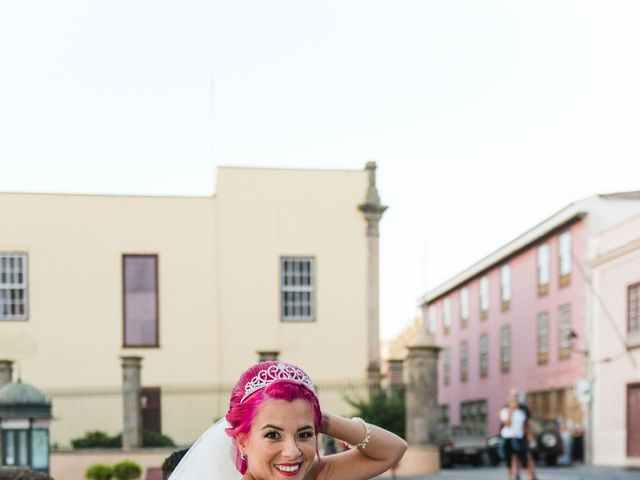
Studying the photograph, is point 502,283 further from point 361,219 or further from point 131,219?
point 131,219

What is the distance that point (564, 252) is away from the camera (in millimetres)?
29109

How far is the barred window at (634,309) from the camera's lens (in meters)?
24.0

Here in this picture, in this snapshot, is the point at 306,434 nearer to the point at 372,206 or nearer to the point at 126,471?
the point at 126,471

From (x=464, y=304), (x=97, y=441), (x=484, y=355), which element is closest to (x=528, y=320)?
(x=484, y=355)

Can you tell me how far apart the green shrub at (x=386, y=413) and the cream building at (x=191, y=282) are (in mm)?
2271

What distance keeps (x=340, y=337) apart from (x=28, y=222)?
8422 mm

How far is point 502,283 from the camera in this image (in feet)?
118

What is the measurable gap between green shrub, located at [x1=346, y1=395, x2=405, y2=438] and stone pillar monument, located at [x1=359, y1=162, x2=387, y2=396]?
3328 millimetres

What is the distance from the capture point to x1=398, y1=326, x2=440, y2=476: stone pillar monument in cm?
1838

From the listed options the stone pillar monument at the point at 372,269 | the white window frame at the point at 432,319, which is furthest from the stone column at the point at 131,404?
the white window frame at the point at 432,319

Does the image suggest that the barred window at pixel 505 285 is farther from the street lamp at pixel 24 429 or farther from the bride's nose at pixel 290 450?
the bride's nose at pixel 290 450

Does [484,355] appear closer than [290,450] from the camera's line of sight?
No

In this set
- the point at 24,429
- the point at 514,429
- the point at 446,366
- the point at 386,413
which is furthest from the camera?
the point at 446,366

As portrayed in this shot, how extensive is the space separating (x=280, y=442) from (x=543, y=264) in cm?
3026
